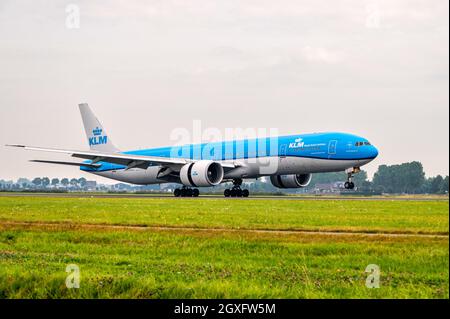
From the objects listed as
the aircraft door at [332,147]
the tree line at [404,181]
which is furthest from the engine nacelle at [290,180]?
the tree line at [404,181]

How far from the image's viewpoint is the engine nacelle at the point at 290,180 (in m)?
59.8

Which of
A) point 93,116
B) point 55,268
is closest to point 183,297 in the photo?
point 55,268

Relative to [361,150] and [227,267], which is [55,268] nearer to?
[227,267]

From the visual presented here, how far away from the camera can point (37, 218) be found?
28797mm

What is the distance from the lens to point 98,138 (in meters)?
72.3

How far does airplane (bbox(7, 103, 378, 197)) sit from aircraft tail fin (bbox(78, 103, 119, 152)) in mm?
6325

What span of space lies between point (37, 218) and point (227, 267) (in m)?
16.1

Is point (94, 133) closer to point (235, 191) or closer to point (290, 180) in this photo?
point (235, 191)

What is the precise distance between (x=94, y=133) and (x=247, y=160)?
22763mm

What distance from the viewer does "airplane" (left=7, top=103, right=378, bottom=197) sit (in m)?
51.7

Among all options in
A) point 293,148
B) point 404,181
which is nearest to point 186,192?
point 293,148

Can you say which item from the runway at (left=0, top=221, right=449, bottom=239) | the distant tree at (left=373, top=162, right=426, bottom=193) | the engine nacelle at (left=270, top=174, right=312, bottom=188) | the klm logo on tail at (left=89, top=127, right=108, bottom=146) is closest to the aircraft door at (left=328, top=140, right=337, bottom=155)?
the engine nacelle at (left=270, top=174, right=312, bottom=188)

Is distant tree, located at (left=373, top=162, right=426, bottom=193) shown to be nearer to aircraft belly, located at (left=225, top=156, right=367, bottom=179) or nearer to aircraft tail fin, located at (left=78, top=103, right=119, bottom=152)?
aircraft tail fin, located at (left=78, top=103, right=119, bottom=152)

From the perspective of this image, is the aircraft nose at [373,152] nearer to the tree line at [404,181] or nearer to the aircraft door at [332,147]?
the aircraft door at [332,147]
